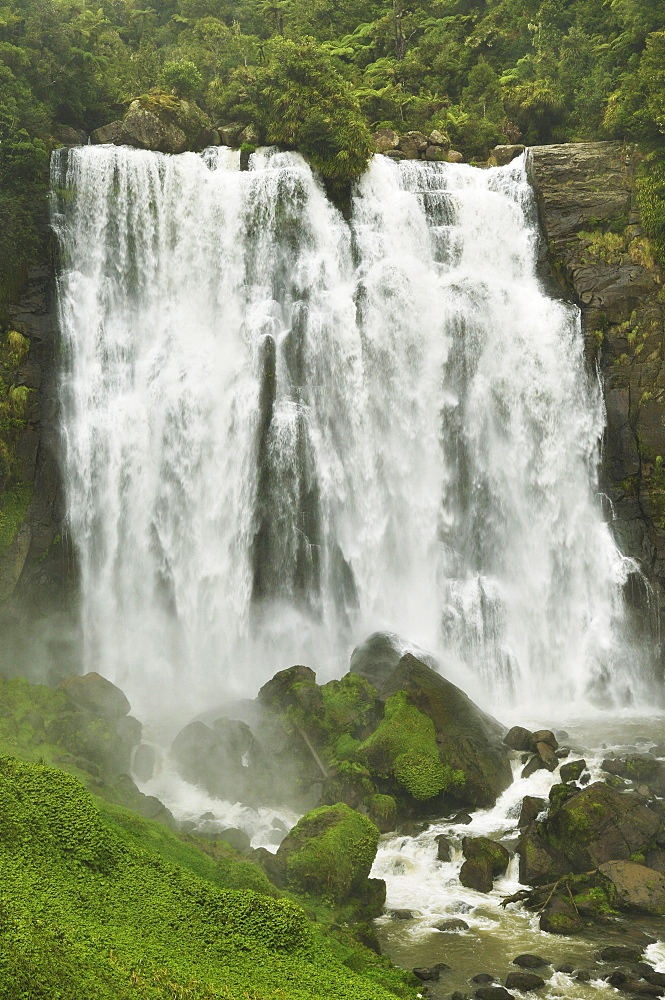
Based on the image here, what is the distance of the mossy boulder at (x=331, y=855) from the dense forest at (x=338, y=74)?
1867cm

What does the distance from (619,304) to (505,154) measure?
8.61 m

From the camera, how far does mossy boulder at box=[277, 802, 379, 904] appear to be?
39.5ft

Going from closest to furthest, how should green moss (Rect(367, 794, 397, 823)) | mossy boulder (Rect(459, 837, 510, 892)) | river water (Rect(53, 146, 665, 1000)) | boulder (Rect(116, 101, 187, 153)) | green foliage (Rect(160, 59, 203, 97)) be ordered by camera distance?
mossy boulder (Rect(459, 837, 510, 892)), green moss (Rect(367, 794, 397, 823)), river water (Rect(53, 146, 665, 1000)), boulder (Rect(116, 101, 187, 153)), green foliage (Rect(160, 59, 203, 97))

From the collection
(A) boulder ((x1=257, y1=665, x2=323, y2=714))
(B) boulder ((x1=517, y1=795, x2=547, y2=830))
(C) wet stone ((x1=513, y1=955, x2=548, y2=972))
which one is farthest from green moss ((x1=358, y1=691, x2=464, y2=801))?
(C) wet stone ((x1=513, y1=955, x2=548, y2=972))

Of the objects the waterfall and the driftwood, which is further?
the waterfall

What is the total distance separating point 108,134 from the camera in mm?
27797

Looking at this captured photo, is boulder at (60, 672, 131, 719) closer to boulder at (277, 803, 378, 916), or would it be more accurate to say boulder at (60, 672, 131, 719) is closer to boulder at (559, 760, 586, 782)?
boulder at (277, 803, 378, 916)

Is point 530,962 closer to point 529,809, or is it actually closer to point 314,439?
point 529,809

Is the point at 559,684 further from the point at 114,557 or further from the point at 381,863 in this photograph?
the point at 114,557

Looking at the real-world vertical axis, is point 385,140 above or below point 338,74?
below

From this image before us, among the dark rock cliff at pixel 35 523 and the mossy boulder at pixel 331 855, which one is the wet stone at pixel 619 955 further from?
the dark rock cliff at pixel 35 523

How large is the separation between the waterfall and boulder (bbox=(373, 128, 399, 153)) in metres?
4.02

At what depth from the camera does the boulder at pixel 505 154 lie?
30.0 metres

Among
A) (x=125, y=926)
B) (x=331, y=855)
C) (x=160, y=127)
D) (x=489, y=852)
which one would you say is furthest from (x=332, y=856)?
(x=160, y=127)
